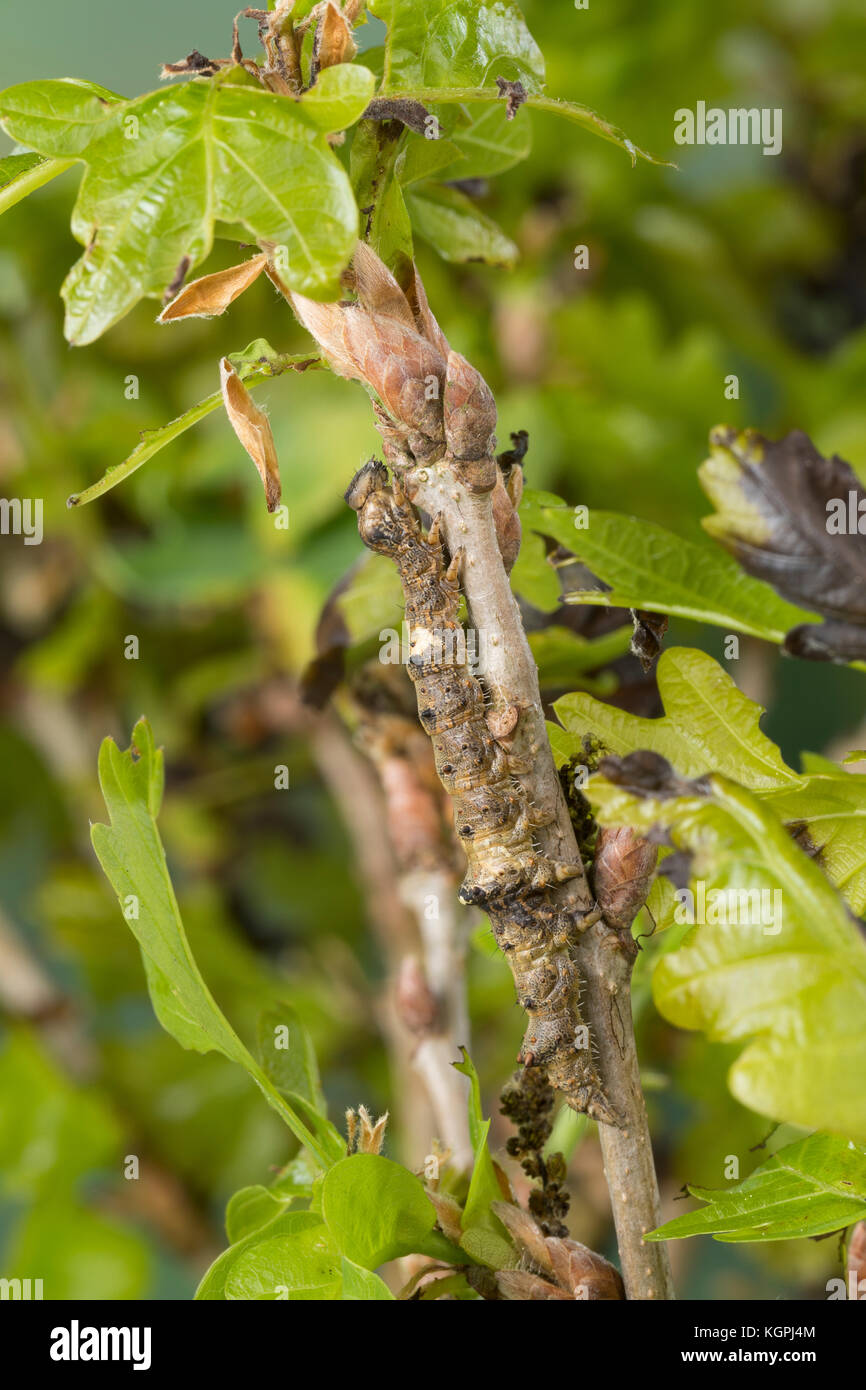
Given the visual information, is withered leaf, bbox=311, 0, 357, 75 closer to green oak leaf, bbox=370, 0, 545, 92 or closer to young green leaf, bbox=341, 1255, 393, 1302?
green oak leaf, bbox=370, 0, 545, 92

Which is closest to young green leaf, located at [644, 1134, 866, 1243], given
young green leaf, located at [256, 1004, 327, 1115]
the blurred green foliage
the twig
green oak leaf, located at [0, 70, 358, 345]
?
the twig

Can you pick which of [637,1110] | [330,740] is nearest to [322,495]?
[330,740]

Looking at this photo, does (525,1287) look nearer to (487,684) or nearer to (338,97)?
(487,684)

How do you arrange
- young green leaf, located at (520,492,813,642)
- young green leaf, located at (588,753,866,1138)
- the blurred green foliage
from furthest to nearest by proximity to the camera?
the blurred green foliage
young green leaf, located at (520,492,813,642)
young green leaf, located at (588,753,866,1138)

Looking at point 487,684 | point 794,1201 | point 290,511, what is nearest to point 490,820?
point 487,684

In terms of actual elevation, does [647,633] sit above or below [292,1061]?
above
